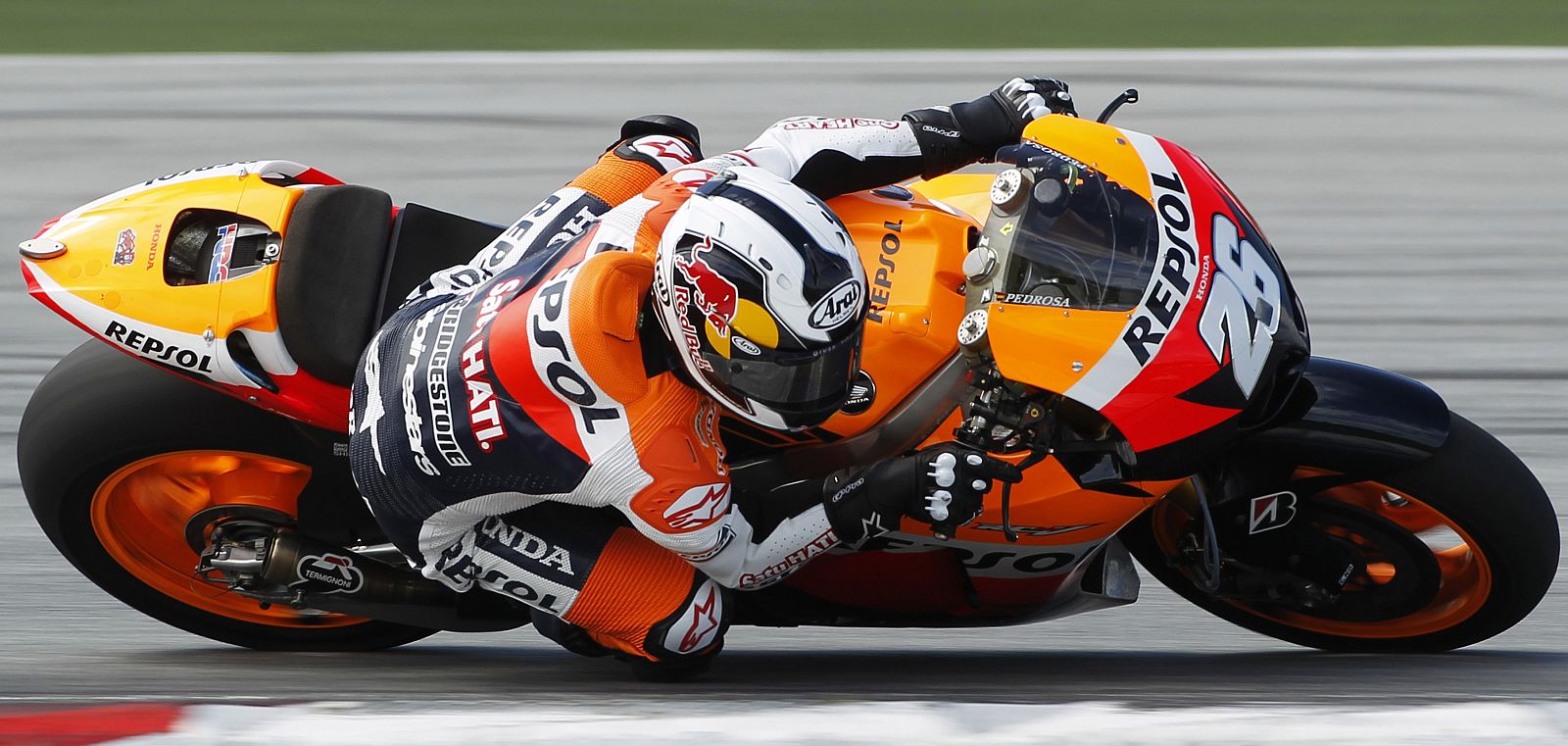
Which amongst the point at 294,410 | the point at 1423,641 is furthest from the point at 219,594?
the point at 1423,641

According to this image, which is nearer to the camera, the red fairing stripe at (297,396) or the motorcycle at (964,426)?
the motorcycle at (964,426)

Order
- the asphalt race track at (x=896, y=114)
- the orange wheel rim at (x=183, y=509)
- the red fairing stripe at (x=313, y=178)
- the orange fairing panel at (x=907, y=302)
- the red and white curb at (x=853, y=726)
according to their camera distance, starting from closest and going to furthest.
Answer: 1. the red and white curb at (x=853, y=726)
2. the orange fairing panel at (x=907, y=302)
3. the asphalt race track at (x=896, y=114)
4. the orange wheel rim at (x=183, y=509)
5. the red fairing stripe at (x=313, y=178)

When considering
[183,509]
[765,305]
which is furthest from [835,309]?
[183,509]

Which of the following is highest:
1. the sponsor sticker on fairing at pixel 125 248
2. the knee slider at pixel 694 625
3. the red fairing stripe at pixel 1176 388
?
the red fairing stripe at pixel 1176 388

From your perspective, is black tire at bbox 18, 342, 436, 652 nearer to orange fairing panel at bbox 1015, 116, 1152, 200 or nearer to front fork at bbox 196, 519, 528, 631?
front fork at bbox 196, 519, 528, 631

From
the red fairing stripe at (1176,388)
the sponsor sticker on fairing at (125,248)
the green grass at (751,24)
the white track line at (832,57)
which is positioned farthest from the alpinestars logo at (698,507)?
the green grass at (751,24)

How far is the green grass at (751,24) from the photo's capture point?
27.8 ft

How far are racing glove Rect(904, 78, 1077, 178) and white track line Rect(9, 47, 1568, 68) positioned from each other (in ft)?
15.7

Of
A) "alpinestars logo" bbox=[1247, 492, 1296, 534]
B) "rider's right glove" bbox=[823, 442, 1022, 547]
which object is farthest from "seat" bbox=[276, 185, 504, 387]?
"alpinestars logo" bbox=[1247, 492, 1296, 534]

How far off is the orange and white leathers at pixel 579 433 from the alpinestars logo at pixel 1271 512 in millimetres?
849

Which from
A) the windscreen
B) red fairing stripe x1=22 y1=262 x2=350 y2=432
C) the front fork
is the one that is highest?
the windscreen

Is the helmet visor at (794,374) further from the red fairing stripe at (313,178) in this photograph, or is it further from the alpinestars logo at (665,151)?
the red fairing stripe at (313,178)

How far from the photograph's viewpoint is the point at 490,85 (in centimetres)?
795

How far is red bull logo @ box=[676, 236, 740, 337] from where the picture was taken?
2771 mm
